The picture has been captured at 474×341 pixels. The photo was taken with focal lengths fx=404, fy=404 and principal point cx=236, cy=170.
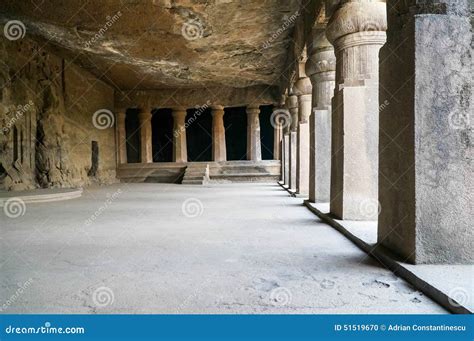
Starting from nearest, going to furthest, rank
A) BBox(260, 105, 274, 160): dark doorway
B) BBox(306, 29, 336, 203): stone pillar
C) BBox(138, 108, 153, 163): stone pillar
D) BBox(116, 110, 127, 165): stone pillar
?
BBox(306, 29, 336, 203): stone pillar → BBox(116, 110, 127, 165): stone pillar → BBox(138, 108, 153, 163): stone pillar → BBox(260, 105, 274, 160): dark doorway

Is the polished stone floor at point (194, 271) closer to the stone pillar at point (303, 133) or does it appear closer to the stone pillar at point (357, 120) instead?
the stone pillar at point (357, 120)

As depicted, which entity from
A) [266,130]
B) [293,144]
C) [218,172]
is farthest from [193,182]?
[266,130]

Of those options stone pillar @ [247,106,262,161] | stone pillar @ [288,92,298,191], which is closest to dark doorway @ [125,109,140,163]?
stone pillar @ [247,106,262,161]

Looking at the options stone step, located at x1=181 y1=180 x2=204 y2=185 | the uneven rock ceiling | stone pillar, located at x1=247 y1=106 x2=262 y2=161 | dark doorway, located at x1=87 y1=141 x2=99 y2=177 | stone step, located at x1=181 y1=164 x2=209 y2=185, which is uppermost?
the uneven rock ceiling

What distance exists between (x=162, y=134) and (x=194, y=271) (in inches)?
918

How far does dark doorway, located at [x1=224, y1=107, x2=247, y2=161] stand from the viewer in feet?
84.8

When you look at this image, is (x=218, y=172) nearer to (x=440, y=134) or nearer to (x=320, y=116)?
(x=320, y=116)

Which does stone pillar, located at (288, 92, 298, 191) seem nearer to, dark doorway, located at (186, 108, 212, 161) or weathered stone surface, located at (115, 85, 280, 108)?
weathered stone surface, located at (115, 85, 280, 108)

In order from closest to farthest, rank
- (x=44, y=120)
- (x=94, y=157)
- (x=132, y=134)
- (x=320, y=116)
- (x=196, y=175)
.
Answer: (x=320, y=116), (x=44, y=120), (x=94, y=157), (x=196, y=175), (x=132, y=134)

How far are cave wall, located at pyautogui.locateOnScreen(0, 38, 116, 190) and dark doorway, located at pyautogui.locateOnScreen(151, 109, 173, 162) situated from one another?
816cm

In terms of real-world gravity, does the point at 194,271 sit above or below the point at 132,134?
below

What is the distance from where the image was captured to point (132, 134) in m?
25.2

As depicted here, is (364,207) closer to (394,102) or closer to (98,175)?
(394,102)

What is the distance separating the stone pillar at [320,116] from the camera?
6.96 meters
